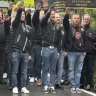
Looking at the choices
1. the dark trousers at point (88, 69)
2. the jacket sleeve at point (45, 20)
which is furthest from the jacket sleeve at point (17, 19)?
the dark trousers at point (88, 69)

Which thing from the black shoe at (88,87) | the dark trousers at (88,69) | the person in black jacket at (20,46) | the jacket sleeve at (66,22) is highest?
the jacket sleeve at (66,22)

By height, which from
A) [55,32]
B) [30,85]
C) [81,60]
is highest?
[55,32]

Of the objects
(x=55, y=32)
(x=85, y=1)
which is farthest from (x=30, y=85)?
(x=85, y=1)

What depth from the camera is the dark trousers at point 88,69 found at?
13000 millimetres

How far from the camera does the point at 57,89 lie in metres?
12.9

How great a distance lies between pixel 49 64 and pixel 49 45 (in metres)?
0.54

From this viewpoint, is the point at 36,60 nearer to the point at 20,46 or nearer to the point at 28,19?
the point at 28,19

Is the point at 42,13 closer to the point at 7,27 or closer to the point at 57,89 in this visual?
the point at 7,27

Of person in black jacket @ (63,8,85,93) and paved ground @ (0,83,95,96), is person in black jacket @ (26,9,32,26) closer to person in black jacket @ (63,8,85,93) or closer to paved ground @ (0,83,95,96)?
person in black jacket @ (63,8,85,93)

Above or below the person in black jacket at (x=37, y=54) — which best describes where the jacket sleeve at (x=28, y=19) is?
above

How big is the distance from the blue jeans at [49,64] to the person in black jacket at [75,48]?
434mm

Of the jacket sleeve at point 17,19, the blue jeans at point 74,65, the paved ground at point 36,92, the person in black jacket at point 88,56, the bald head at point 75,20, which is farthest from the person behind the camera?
the person in black jacket at point 88,56

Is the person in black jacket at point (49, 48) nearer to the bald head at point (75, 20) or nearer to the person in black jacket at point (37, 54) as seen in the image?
the bald head at point (75, 20)

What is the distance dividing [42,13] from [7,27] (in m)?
1.28
